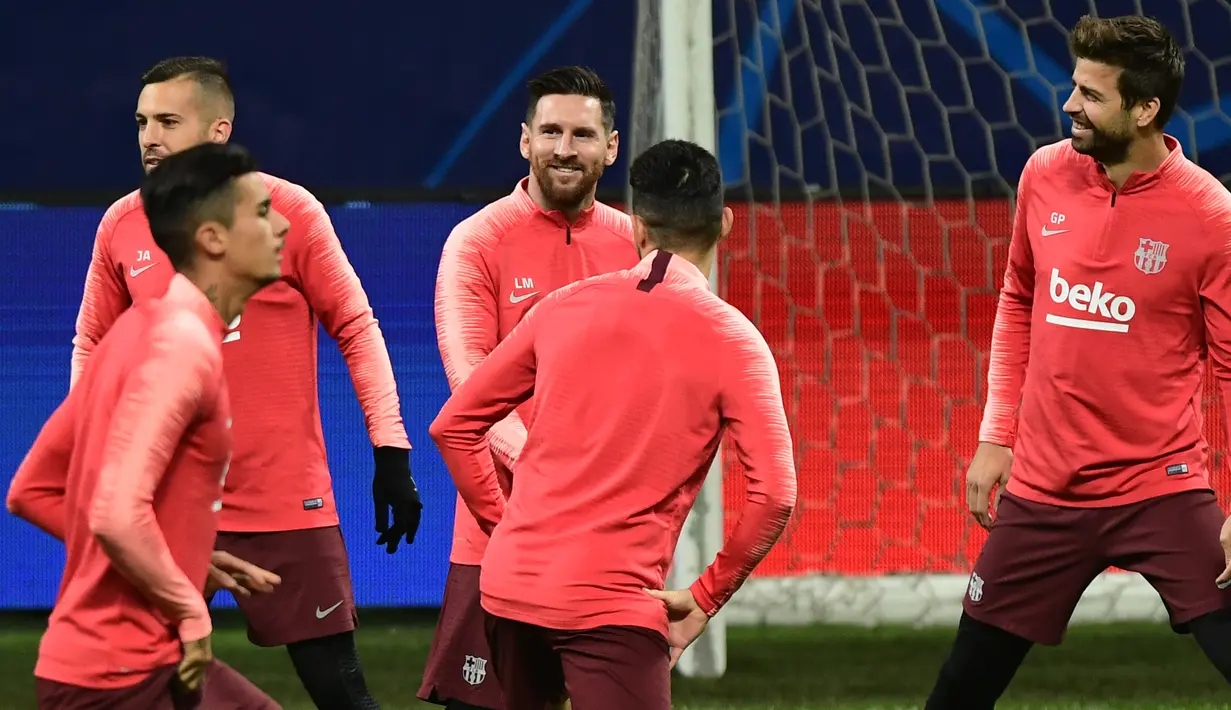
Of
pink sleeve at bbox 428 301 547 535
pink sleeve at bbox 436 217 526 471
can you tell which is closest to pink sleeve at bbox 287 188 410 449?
pink sleeve at bbox 436 217 526 471

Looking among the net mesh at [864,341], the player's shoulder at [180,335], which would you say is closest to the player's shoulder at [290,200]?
the player's shoulder at [180,335]

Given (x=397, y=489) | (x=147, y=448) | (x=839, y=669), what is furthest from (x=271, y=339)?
(x=839, y=669)

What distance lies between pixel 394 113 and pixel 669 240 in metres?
5.05

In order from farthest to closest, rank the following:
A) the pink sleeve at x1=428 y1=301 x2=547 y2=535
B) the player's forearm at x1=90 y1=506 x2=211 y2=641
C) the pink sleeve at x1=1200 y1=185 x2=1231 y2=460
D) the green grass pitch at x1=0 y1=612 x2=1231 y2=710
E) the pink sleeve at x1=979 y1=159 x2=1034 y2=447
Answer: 1. the green grass pitch at x1=0 y1=612 x2=1231 y2=710
2. the pink sleeve at x1=979 y1=159 x2=1034 y2=447
3. the pink sleeve at x1=1200 y1=185 x2=1231 y2=460
4. the pink sleeve at x1=428 y1=301 x2=547 y2=535
5. the player's forearm at x1=90 y1=506 x2=211 y2=641

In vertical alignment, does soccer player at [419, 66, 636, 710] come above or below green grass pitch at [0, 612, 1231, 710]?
above

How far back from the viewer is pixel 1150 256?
3256mm

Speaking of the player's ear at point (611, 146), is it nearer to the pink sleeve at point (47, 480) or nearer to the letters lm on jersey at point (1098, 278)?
the letters lm on jersey at point (1098, 278)

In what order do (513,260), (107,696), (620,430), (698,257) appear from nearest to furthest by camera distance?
(107,696) < (620,430) < (698,257) < (513,260)

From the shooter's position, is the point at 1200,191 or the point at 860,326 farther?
the point at 860,326

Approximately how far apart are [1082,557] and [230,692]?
1.66 m

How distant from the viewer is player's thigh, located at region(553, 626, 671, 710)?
251 centimetres

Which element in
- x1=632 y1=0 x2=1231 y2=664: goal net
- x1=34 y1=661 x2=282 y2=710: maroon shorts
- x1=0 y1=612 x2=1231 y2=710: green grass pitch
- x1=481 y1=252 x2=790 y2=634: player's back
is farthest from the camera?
x1=632 y1=0 x2=1231 y2=664: goal net

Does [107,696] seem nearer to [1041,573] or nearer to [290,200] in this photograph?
[290,200]

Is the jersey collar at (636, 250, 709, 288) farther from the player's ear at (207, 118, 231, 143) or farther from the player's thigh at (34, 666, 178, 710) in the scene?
the player's ear at (207, 118, 231, 143)
